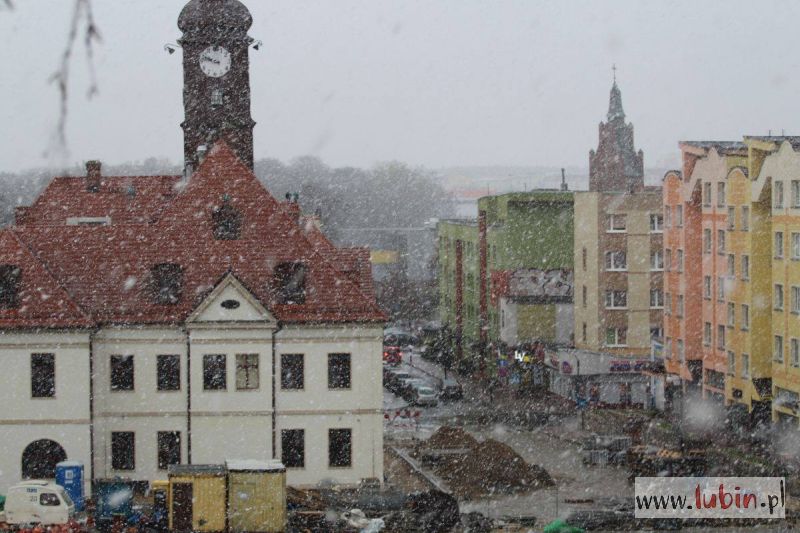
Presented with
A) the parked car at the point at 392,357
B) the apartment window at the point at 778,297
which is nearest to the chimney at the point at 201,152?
the apartment window at the point at 778,297

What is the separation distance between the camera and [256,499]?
28938 millimetres

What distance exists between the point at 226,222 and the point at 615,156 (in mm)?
81373

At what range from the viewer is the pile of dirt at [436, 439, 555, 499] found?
37.8 meters

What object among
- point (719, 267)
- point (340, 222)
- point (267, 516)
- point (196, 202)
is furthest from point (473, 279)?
point (340, 222)

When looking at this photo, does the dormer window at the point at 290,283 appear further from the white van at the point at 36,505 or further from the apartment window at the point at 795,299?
the apartment window at the point at 795,299

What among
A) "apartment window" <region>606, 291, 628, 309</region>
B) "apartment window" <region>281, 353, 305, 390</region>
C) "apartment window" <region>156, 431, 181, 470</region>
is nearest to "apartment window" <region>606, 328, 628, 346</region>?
"apartment window" <region>606, 291, 628, 309</region>

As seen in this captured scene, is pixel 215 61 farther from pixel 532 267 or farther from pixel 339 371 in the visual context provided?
pixel 532 267

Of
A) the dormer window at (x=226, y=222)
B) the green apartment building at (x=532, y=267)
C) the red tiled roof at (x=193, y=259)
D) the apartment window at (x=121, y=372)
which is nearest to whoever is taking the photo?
the apartment window at (x=121, y=372)

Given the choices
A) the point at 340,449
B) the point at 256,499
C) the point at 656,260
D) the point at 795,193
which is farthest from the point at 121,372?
the point at 656,260

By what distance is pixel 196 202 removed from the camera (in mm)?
38469

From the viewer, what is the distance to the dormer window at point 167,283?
35.8m

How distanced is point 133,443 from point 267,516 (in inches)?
293

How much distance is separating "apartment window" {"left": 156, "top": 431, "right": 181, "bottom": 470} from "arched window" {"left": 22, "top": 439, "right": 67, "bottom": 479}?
246 cm

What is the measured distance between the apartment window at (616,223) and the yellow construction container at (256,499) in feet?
123
